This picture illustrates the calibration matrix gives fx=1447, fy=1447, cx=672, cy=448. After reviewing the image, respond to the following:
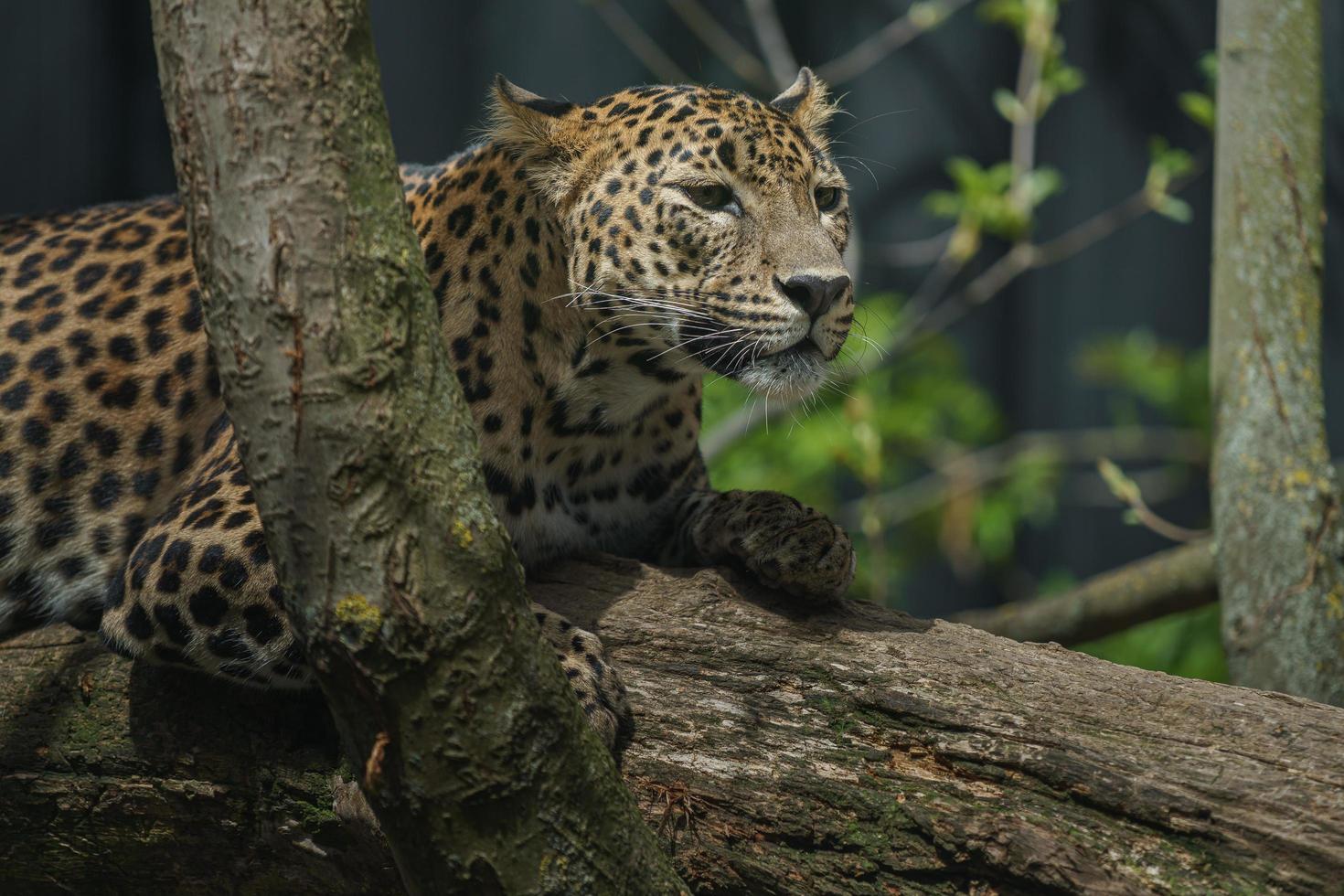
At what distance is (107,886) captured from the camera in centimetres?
441

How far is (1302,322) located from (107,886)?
14.8ft

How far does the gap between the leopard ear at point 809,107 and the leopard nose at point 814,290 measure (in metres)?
1.05

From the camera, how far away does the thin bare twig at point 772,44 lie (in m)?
9.52

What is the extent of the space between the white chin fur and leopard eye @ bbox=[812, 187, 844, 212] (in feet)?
1.94

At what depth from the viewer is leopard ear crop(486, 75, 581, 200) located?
184 inches

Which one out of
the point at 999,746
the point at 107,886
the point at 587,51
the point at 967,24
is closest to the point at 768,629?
the point at 999,746

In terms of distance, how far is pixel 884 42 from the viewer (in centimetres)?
977

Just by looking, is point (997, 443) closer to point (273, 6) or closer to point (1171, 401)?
point (1171, 401)

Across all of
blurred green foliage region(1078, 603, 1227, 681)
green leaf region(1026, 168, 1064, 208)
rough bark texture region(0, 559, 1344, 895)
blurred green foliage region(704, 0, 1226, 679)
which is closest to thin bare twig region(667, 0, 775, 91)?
blurred green foliage region(704, 0, 1226, 679)

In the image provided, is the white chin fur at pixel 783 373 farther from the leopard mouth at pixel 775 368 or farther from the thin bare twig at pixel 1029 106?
the thin bare twig at pixel 1029 106

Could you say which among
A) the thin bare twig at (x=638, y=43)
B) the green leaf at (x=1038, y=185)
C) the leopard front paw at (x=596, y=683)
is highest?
the thin bare twig at (x=638, y=43)

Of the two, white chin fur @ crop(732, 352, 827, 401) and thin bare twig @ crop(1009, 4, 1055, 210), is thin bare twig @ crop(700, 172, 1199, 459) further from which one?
white chin fur @ crop(732, 352, 827, 401)

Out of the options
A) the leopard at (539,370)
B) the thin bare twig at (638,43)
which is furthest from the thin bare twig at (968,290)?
the leopard at (539,370)

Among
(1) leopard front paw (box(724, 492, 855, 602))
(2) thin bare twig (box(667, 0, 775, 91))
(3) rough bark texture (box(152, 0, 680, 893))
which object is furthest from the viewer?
(2) thin bare twig (box(667, 0, 775, 91))
